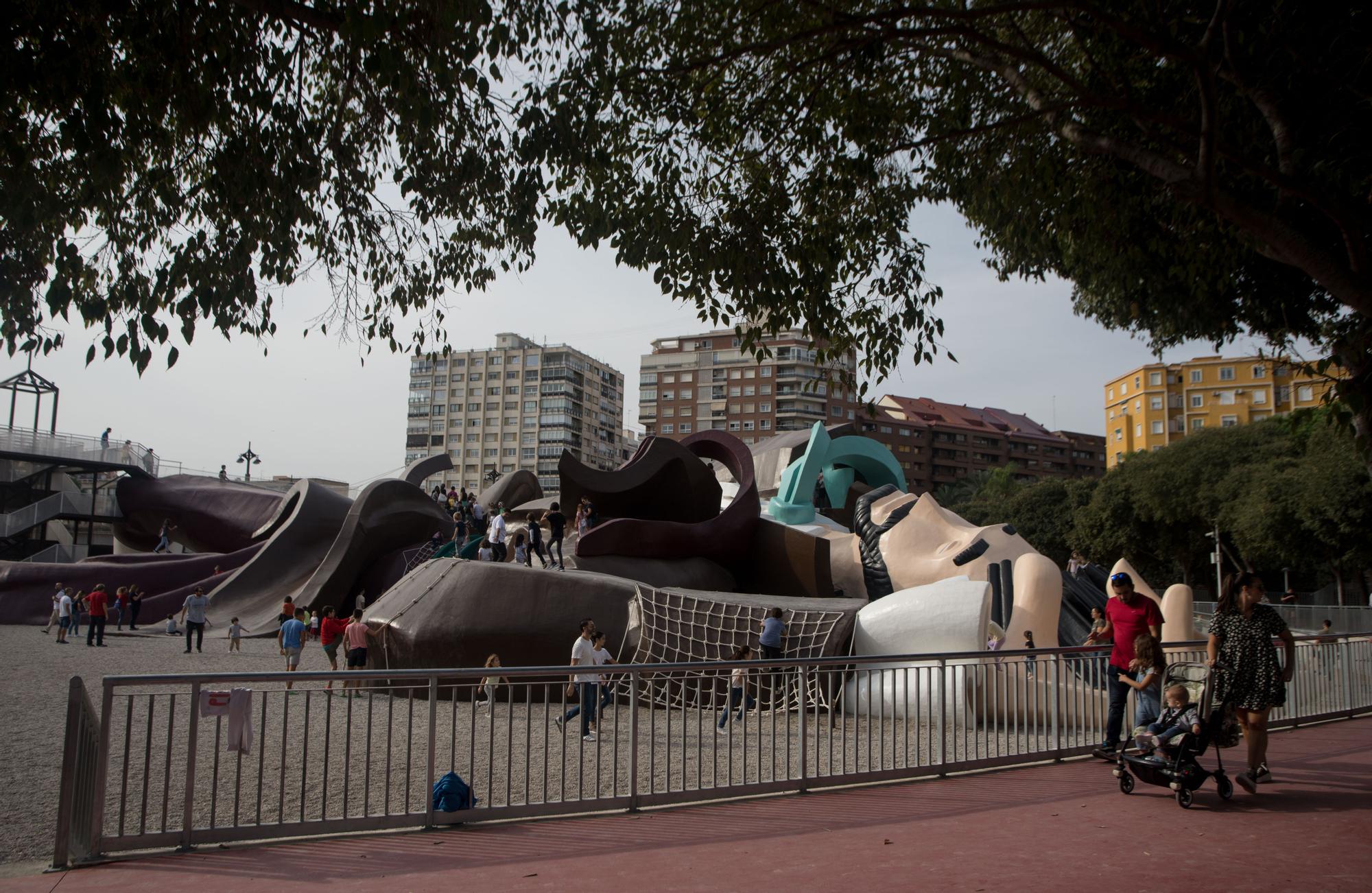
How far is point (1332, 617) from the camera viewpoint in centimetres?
2622

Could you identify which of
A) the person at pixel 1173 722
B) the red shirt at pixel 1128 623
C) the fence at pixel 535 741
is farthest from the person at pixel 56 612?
the person at pixel 1173 722

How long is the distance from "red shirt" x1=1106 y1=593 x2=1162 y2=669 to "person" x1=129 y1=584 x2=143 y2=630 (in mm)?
22997

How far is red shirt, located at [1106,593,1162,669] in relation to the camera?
715 centimetres

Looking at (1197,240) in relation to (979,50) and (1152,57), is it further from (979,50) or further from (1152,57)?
(979,50)

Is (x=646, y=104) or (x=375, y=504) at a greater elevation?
(x=646, y=104)

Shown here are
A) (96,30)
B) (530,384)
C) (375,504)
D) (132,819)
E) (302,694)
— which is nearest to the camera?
(302,694)

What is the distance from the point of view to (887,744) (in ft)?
26.5

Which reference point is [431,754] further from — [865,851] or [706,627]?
[706,627]

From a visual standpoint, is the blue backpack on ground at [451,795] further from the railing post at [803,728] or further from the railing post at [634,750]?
the railing post at [803,728]

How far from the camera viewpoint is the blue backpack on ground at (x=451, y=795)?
5.64 metres

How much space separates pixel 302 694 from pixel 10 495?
41.5m

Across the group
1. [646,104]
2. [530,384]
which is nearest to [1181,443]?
[646,104]

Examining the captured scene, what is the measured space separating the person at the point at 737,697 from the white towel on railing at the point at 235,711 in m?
2.64

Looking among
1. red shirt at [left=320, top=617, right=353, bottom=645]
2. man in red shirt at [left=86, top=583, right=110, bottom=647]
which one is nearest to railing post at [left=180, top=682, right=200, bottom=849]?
red shirt at [left=320, top=617, right=353, bottom=645]
